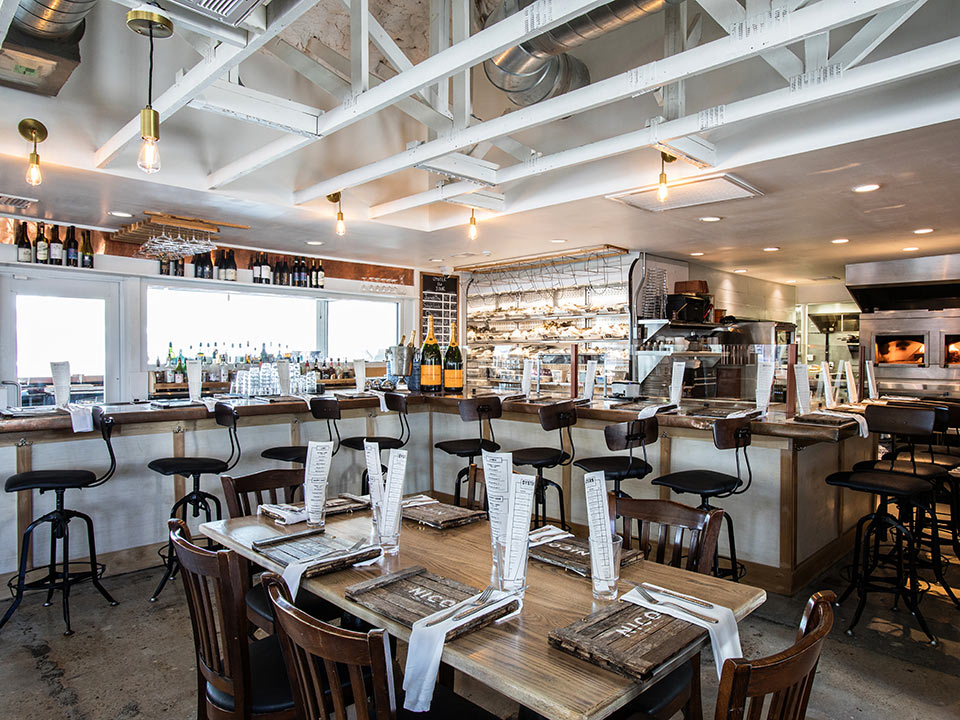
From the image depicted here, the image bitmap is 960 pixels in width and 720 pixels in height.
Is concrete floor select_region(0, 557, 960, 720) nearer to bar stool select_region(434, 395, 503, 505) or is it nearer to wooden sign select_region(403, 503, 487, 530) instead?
wooden sign select_region(403, 503, 487, 530)

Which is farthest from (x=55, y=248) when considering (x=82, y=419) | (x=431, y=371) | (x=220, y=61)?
(x=220, y=61)

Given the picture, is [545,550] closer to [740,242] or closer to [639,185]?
[639,185]

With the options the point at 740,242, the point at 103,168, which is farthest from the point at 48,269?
the point at 740,242

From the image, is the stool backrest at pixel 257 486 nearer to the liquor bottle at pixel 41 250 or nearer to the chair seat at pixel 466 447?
the chair seat at pixel 466 447

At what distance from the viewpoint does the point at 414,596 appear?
1.54m

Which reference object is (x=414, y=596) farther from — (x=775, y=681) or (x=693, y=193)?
(x=693, y=193)

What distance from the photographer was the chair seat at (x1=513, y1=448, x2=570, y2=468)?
3.90 metres

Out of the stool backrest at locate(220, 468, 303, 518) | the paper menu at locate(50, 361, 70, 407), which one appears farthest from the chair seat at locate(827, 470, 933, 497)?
the paper menu at locate(50, 361, 70, 407)

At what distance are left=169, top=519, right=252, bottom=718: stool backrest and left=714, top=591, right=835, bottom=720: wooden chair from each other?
1.13 metres

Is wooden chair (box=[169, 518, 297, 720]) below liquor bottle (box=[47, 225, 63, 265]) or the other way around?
below

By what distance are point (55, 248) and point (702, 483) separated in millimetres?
6180

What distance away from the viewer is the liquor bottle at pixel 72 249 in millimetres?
5973

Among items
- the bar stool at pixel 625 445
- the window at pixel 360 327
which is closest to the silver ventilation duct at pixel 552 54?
the bar stool at pixel 625 445

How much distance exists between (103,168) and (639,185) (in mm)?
3747
